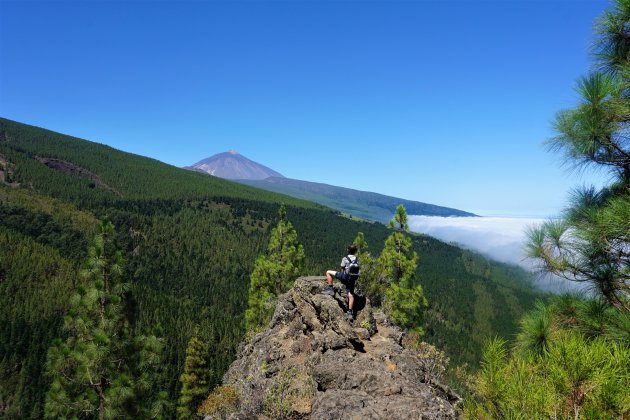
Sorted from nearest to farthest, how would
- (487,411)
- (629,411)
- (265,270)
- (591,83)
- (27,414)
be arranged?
(629,411) < (487,411) < (591,83) < (265,270) < (27,414)

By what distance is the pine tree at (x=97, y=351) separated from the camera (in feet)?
50.4

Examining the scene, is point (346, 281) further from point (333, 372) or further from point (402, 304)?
point (402, 304)

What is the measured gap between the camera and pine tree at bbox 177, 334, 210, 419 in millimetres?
43938

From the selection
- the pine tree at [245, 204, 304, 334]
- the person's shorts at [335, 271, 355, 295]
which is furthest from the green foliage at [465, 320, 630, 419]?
the pine tree at [245, 204, 304, 334]

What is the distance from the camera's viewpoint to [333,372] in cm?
1081

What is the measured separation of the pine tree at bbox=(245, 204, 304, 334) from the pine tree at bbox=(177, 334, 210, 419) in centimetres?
1771

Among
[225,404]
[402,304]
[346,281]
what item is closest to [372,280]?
[402,304]

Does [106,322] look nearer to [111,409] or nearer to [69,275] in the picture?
[111,409]

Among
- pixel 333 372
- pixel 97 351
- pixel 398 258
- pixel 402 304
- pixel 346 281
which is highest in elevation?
pixel 346 281

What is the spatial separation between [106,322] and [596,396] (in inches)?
674

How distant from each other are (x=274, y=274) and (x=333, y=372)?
20.8 metres

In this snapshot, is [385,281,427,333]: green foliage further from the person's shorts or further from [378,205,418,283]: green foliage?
the person's shorts

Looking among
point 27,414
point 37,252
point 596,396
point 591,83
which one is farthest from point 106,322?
point 37,252

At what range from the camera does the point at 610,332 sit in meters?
6.11
